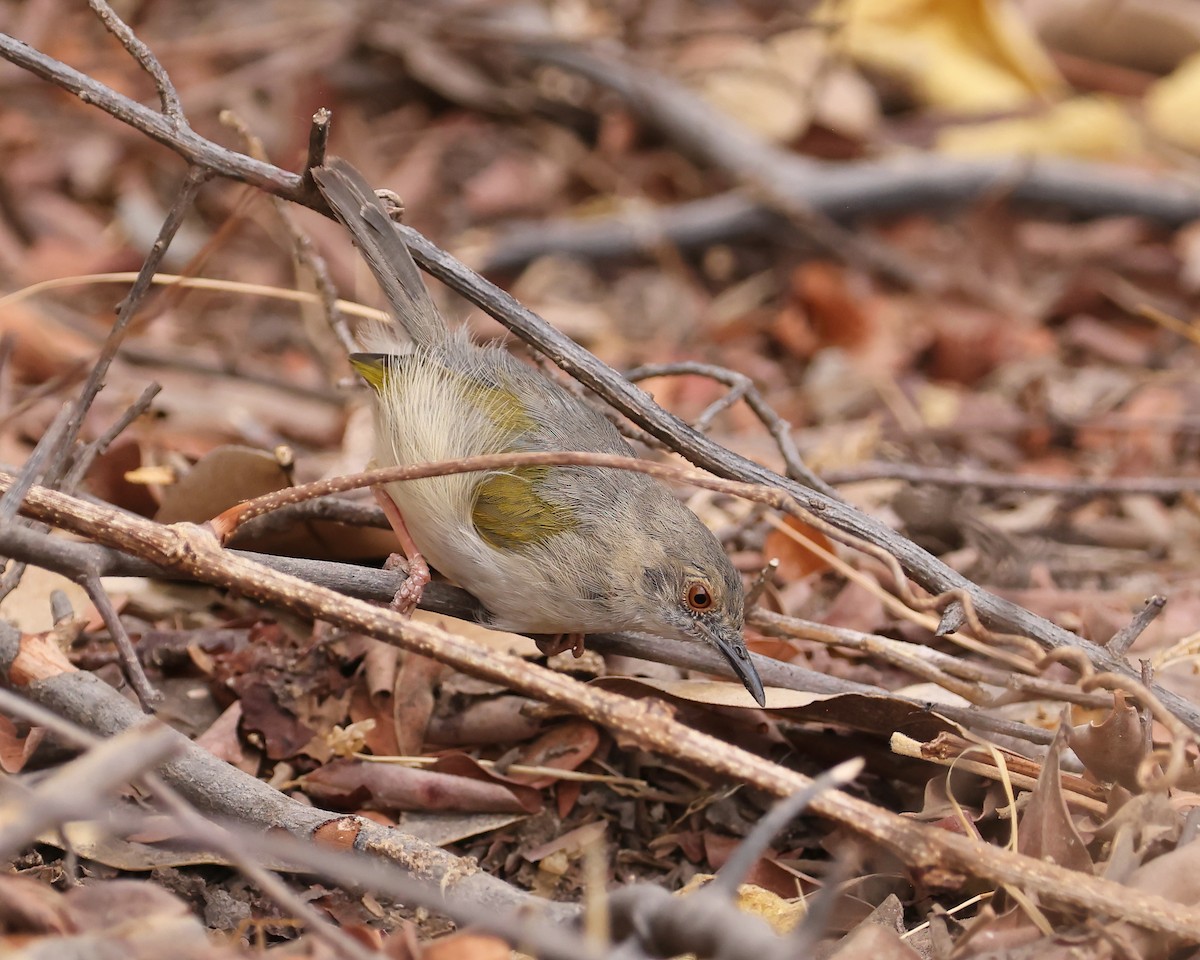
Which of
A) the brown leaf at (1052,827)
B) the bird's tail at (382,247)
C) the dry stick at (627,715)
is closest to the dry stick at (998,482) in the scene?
the bird's tail at (382,247)

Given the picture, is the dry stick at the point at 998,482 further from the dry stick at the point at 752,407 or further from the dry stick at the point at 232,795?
the dry stick at the point at 232,795

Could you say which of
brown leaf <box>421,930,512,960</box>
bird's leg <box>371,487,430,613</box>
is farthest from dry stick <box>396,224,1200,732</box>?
brown leaf <box>421,930,512,960</box>

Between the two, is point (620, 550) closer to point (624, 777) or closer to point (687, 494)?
point (624, 777)

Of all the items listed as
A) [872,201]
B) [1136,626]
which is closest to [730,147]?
[872,201]

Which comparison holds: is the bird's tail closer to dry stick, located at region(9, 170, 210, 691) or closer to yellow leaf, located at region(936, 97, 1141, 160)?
dry stick, located at region(9, 170, 210, 691)

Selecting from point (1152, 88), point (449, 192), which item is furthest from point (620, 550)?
point (1152, 88)

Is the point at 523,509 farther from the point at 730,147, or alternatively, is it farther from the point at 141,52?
the point at 730,147
